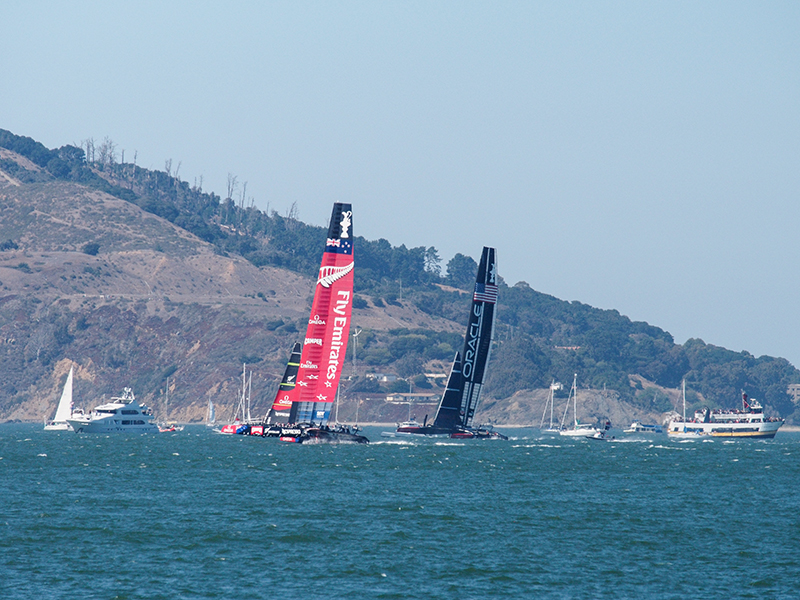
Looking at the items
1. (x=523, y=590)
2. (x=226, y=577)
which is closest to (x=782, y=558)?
(x=523, y=590)

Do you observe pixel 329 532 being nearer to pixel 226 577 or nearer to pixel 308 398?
pixel 226 577

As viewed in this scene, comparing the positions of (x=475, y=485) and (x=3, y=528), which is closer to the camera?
(x=3, y=528)

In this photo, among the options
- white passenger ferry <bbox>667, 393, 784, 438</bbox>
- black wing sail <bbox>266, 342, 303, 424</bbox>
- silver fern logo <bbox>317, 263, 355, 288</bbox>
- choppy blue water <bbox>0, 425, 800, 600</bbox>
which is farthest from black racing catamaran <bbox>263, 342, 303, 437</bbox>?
white passenger ferry <bbox>667, 393, 784, 438</bbox>

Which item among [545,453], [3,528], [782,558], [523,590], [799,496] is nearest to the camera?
[523,590]

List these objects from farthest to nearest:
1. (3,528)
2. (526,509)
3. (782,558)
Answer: (526,509)
(3,528)
(782,558)

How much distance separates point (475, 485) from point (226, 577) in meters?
31.4

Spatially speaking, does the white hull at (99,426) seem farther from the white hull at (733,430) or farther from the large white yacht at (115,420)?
the white hull at (733,430)

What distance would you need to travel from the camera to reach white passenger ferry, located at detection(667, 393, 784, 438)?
168000mm

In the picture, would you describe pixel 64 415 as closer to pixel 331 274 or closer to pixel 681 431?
pixel 331 274

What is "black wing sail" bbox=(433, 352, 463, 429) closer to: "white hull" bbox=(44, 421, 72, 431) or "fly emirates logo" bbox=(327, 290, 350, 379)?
"fly emirates logo" bbox=(327, 290, 350, 379)

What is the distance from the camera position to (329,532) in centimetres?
4500

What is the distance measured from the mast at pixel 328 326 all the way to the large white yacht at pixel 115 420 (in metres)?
45.3

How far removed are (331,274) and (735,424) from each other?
9779 centimetres

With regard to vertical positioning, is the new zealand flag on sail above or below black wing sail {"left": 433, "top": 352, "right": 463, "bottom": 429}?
above
